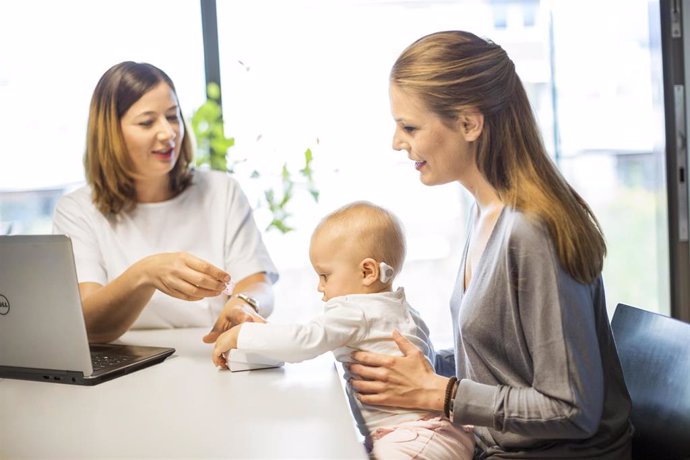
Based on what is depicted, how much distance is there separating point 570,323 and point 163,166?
1.44 m

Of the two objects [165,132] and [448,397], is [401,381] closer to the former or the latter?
[448,397]

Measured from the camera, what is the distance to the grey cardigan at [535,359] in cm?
135

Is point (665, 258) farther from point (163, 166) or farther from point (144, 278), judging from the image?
point (144, 278)

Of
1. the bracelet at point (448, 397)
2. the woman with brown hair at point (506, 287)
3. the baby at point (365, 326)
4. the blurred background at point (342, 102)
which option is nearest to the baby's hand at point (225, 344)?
the baby at point (365, 326)

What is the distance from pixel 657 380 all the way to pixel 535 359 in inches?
11.5

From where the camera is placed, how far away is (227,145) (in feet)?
11.8

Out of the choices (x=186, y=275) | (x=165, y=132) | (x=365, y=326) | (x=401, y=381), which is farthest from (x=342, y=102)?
(x=401, y=381)

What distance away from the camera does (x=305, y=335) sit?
1.52m

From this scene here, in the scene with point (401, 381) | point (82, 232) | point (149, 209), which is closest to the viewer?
point (401, 381)

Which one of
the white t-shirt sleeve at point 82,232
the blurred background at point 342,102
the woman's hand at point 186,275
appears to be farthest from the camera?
the blurred background at point 342,102

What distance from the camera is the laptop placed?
1540 millimetres

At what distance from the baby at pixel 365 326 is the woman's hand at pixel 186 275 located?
145 millimetres

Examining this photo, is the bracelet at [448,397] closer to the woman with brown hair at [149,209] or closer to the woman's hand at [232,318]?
Answer: the woman's hand at [232,318]

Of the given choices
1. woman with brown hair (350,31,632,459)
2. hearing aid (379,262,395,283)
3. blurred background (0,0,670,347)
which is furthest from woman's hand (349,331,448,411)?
blurred background (0,0,670,347)
